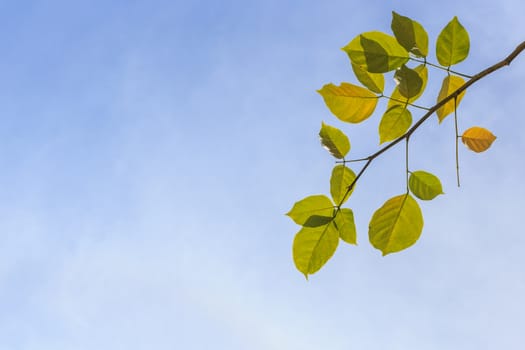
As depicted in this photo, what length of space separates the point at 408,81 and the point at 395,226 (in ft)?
0.63

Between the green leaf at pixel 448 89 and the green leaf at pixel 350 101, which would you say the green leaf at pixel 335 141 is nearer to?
the green leaf at pixel 350 101

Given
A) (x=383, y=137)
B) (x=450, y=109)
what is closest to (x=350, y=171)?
(x=383, y=137)

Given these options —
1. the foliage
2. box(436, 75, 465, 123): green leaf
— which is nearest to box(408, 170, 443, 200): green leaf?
the foliage

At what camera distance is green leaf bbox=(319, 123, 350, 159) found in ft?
2.65

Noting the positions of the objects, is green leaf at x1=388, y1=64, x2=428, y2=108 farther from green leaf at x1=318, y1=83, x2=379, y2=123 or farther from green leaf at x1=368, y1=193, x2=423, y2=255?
green leaf at x1=368, y1=193, x2=423, y2=255

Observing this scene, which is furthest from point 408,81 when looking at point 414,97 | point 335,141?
point 335,141

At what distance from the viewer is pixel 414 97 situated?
760mm

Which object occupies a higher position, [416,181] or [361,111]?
[361,111]

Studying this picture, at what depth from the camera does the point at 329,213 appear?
2.50ft

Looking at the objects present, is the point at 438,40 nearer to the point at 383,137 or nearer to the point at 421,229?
the point at 383,137

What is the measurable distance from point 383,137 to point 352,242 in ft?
0.50

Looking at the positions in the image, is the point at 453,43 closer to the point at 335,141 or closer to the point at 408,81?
the point at 408,81

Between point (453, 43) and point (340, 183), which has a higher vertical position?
point (453, 43)

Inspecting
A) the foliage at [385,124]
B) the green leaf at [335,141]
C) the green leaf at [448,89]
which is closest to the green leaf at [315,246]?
the foliage at [385,124]
